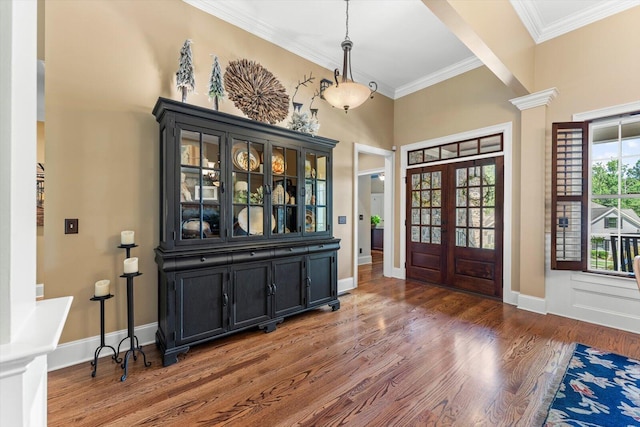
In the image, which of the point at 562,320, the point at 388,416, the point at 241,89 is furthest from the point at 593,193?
the point at 241,89

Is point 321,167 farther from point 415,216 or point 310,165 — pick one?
point 415,216

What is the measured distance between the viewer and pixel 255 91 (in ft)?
10.4

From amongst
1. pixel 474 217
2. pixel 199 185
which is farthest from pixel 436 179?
pixel 199 185

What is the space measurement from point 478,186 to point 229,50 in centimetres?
374

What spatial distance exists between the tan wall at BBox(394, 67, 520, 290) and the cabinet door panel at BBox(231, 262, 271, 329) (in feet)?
9.77

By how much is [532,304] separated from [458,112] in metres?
2.81

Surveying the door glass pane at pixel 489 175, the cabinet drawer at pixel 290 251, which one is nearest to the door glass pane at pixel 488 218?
the door glass pane at pixel 489 175

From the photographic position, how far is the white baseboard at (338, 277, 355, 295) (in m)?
4.12

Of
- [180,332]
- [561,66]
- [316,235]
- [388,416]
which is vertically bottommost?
[388,416]

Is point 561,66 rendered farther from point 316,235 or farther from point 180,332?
point 180,332

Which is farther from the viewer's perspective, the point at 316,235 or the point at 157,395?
the point at 316,235

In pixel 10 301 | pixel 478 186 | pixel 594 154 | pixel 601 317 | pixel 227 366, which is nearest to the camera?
pixel 10 301

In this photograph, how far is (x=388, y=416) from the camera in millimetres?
1689

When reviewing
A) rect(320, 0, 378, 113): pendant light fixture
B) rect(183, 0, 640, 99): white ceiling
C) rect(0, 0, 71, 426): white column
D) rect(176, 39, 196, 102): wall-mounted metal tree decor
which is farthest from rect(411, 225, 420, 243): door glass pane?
rect(0, 0, 71, 426): white column
